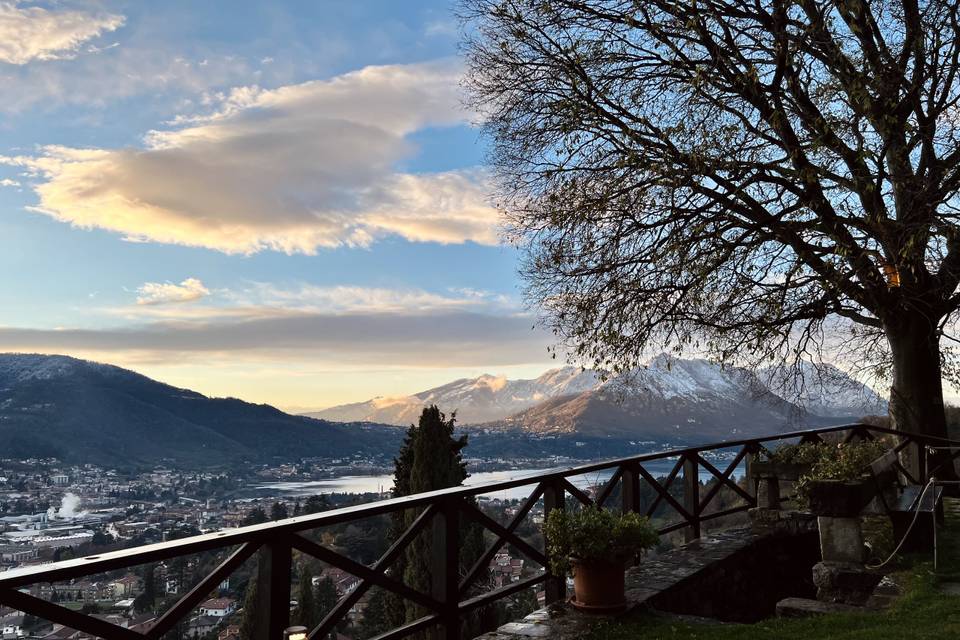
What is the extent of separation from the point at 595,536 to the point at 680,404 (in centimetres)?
7927

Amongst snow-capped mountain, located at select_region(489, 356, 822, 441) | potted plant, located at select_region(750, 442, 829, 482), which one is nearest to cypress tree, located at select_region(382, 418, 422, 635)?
potted plant, located at select_region(750, 442, 829, 482)

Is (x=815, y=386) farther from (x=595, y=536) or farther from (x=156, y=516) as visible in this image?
(x=156, y=516)

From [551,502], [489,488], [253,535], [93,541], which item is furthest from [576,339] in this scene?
[93,541]

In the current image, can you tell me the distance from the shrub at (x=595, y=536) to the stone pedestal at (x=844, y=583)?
2.44 m

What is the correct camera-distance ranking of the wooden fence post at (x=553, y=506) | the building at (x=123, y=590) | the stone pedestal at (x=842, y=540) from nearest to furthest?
the building at (x=123, y=590) → the wooden fence post at (x=553, y=506) → the stone pedestal at (x=842, y=540)

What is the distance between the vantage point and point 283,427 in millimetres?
75250

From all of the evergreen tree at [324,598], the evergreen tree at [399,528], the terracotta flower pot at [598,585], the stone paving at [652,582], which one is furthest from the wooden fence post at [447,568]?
the evergreen tree at [324,598]

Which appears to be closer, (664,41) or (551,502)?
(551,502)

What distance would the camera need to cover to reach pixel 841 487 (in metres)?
6.97

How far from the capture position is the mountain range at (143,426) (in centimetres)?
6881

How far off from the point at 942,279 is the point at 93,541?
95.7 ft

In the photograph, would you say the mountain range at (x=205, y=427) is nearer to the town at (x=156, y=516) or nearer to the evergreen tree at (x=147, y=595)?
the town at (x=156, y=516)

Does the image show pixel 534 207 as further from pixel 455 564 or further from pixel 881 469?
pixel 455 564

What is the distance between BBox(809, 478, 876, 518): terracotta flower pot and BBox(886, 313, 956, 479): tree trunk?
15.2 feet
